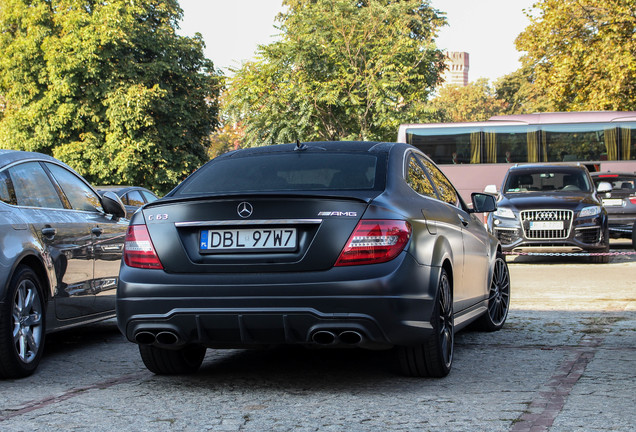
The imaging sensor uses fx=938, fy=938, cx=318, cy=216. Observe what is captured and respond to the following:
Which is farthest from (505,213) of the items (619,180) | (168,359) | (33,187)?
(168,359)

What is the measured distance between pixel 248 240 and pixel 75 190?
303cm

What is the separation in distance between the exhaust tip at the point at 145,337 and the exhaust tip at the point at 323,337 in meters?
0.96

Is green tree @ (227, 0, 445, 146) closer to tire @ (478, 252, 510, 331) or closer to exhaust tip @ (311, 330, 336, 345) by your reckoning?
tire @ (478, 252, 510, 331)

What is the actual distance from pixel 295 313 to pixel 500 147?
26.2 meters

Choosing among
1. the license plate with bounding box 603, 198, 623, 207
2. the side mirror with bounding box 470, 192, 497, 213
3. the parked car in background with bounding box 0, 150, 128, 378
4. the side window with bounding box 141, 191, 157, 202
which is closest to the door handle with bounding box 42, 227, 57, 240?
the parked car in background with bounding box 0, 150, 128, 378

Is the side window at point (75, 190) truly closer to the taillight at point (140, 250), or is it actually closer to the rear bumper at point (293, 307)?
the taillight at point (140, 250)

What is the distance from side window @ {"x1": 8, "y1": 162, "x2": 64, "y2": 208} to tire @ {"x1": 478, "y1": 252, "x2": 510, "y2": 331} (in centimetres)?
356

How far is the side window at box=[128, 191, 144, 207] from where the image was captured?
58.4ft

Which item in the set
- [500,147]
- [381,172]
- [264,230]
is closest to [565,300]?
[381,172]

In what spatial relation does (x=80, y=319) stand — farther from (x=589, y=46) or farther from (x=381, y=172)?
(x=589, y=46)

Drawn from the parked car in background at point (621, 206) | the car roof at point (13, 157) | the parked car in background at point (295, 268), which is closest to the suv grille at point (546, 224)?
the parked car in background at point (621, 206)

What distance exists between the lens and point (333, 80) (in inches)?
1540

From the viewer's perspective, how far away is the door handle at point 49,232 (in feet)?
21.6

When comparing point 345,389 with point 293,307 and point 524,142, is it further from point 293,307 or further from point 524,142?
point 524,142
